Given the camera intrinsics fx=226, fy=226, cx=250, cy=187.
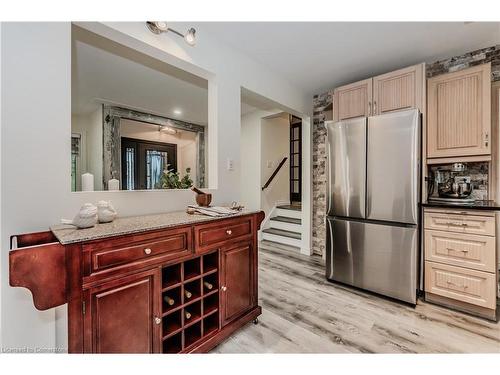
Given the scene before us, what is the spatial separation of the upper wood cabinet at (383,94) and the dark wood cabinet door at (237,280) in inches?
80.5

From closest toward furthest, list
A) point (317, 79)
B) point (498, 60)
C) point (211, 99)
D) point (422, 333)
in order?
point (422, 333) → point (211, 99) → point (498, 60) → point (317, 79)

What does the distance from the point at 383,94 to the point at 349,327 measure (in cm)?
234

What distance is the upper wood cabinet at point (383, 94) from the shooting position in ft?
7.48

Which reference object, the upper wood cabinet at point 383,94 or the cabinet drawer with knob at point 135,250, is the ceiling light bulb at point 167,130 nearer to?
the upper wood cabinet at point 383,94

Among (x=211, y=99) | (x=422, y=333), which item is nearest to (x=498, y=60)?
(x=422, y=333)

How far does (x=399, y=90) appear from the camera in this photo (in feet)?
7.81

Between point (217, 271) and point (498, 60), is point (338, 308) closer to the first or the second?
point (217, 271)

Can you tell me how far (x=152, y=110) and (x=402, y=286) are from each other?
4.77 meters

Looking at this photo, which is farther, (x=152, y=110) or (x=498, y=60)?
(x=152, y=110)

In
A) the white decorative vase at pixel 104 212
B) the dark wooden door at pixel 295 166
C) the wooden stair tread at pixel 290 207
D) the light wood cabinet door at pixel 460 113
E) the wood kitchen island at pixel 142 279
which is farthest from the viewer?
the dark wooden door at pixel 295 166

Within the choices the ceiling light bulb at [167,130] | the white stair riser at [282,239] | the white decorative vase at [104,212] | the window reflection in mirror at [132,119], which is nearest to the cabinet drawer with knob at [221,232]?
the white decorative vase at [104,212]

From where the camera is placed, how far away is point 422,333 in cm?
175

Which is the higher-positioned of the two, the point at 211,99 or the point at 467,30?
the point at 467,30
